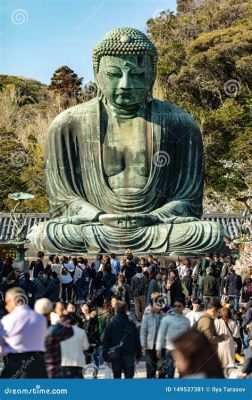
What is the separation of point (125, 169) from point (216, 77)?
80.1ft

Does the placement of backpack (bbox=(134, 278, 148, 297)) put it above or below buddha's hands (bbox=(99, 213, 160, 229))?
below

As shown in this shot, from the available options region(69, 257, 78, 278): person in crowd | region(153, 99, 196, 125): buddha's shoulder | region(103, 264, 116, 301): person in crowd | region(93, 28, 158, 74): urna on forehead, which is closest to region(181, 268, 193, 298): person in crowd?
region(103, 264, 116, 301): person in crowd

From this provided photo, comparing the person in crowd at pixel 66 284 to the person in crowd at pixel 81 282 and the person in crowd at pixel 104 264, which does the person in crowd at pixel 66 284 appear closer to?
the person in crowd at pixel 81 282

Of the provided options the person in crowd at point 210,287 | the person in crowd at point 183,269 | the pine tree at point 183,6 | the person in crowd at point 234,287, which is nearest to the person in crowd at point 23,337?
the person in crowd at point 210,287

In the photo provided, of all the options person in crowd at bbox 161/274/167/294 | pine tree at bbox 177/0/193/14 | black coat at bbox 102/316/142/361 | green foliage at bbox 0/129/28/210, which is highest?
pine tree at bbox 177/0/193/14

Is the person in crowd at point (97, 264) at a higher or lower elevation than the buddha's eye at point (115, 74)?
lower

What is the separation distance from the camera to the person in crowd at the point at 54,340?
927 centimetres

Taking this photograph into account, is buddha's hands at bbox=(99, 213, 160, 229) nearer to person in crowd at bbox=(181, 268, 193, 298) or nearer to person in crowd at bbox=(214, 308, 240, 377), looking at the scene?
person in crowd at bbox=(181, 268, 193, 298)

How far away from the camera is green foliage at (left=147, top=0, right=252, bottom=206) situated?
4238 centimetres

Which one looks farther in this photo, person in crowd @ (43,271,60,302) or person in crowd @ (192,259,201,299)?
person in crowd @ (192,259,201,299)

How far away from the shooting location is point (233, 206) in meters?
39.1

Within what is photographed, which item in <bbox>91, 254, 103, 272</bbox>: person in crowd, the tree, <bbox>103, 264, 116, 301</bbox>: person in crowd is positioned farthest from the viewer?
the tree

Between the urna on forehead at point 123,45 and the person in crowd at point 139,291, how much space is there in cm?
777

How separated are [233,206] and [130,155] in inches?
530
